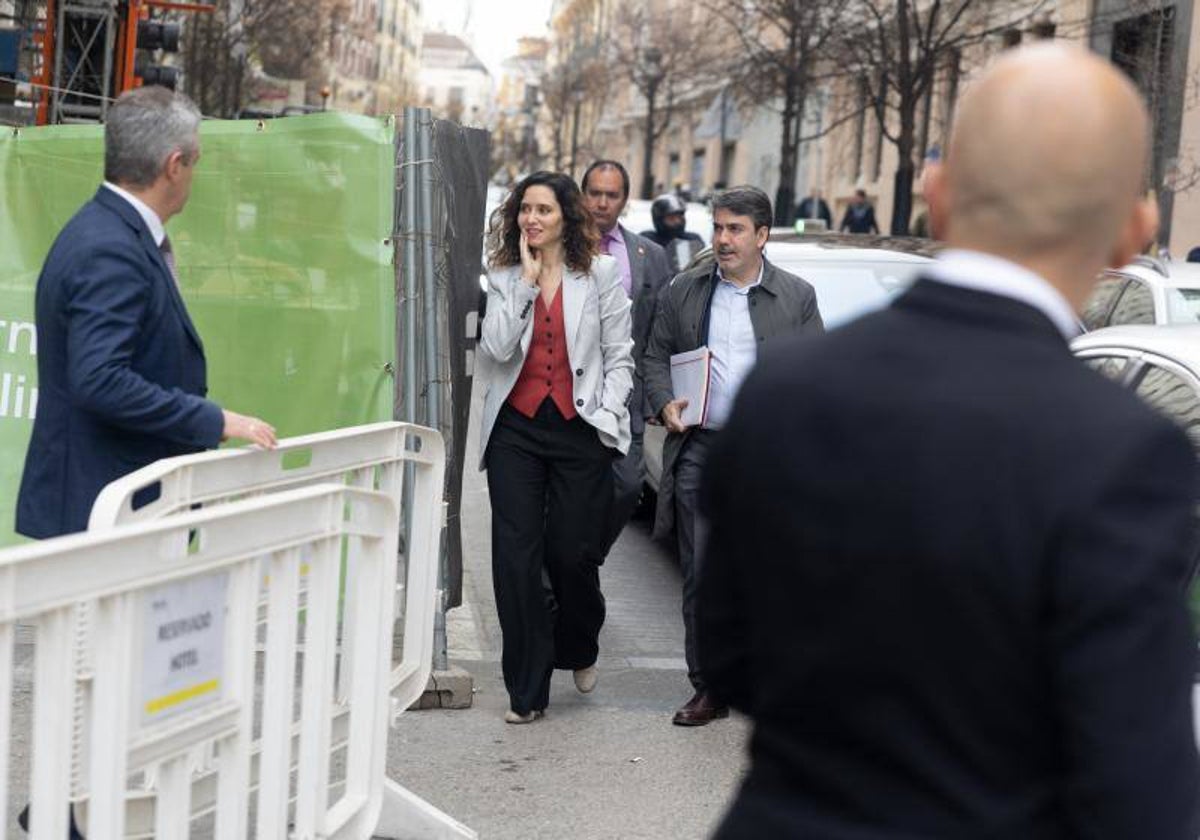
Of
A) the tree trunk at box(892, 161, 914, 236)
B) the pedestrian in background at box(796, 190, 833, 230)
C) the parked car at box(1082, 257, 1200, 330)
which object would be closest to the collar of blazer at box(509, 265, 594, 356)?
the parked car at box(1082, 257, 1200, 330)

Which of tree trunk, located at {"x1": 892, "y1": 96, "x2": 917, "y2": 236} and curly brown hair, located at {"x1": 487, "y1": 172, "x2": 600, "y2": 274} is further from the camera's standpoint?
tree trunk, located at {"x1": 892, "y1": 96, "x2": 917, "y2": 236}

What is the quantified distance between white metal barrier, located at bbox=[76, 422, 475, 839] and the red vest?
112 centimetres

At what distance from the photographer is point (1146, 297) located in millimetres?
10047

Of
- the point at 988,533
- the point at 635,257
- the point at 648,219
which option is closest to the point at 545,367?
the point at 635,257

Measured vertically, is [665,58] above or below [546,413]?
above

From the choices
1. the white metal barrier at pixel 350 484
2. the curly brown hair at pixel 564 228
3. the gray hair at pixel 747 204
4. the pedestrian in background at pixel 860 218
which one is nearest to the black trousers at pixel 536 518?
the curly brown hair at pixel 564 228

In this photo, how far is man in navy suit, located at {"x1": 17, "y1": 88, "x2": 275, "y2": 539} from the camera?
4.65 metres

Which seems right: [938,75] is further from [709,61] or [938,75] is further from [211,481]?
[211,481]

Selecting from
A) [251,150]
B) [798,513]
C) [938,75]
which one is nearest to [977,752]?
[798,513]

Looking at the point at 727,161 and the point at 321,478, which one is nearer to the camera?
the point at 321,478

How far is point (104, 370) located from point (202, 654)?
1.22 meters

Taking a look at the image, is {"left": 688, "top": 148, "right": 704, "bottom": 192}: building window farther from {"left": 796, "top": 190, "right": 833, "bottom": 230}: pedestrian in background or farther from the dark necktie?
the dark necktie

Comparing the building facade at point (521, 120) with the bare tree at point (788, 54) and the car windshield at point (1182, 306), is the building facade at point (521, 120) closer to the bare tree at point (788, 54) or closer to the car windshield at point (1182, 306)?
the bare tree at point (788, 54)

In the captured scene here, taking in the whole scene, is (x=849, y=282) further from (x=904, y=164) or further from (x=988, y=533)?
(x=904, y=164)
